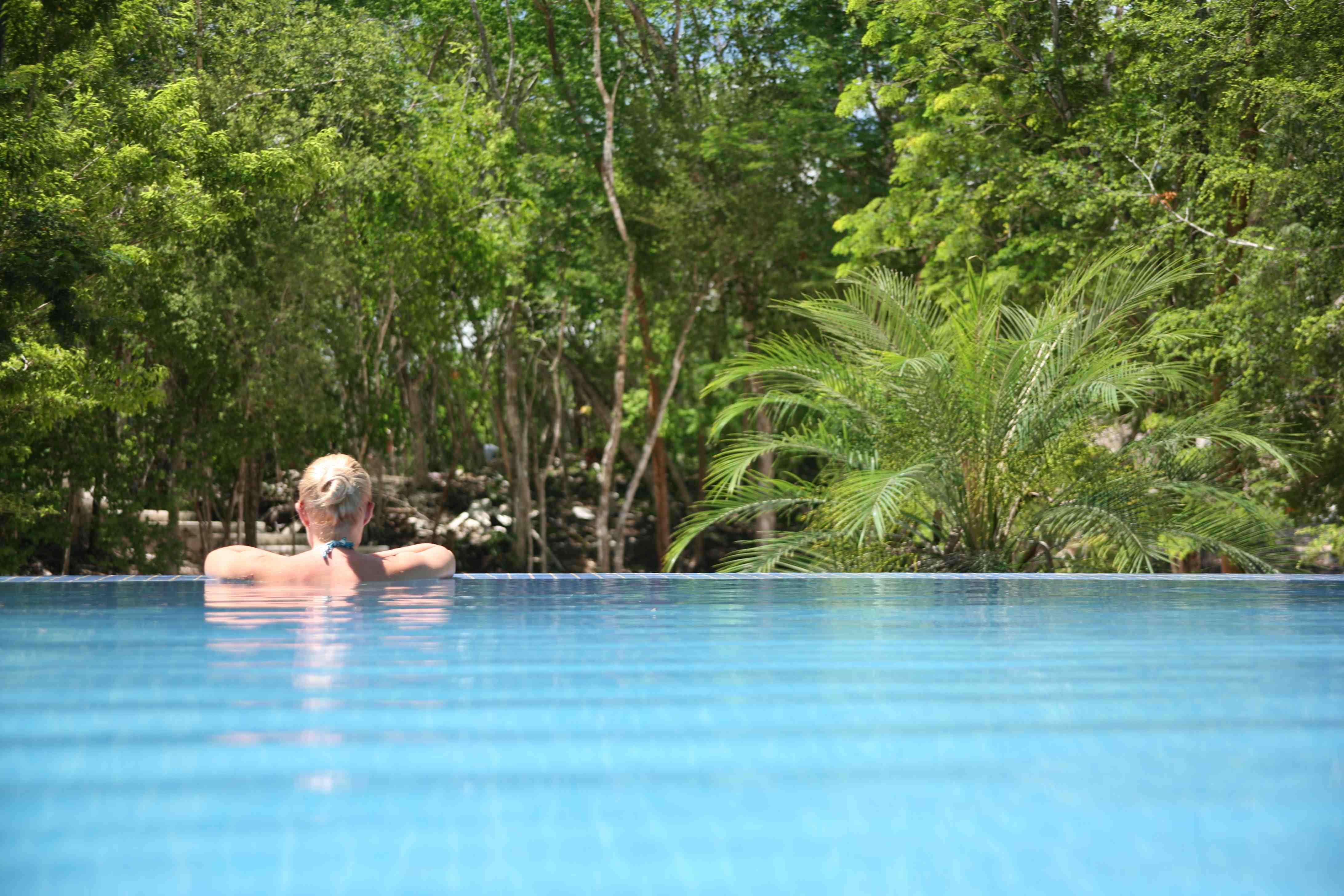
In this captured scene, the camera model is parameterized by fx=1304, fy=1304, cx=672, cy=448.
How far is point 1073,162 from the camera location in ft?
42.7

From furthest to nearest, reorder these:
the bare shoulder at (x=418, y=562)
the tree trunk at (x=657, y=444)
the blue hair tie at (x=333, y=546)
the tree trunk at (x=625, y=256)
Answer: the tree trunk at (x=657, y=444), the tree trunk at (x=625, y=256), the bare shoulder at (x=418, y=562), the blue hair tie at (x=333, y=546)

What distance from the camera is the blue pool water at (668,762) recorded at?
132 cm

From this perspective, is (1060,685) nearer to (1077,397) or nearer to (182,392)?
(1077,397)

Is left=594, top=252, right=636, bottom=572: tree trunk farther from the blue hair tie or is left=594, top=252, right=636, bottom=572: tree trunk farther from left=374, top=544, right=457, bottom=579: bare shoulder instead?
the blue hair tie

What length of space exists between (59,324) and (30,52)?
2580 millimetres

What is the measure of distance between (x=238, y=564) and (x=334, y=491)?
1008 mm

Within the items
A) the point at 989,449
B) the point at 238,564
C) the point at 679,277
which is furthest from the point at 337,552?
the point at 679,277

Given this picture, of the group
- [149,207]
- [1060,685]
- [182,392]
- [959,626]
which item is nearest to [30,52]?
[149,207]

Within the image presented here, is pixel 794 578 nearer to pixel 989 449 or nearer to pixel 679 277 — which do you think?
pixel 989 449

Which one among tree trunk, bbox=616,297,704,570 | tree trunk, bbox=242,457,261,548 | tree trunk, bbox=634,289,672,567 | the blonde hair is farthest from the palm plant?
tree trunk, bbox=634,289,672,567

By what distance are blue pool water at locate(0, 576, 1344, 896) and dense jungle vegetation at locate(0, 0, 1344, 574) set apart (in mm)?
4682

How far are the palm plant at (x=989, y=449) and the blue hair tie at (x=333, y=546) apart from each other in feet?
13.4

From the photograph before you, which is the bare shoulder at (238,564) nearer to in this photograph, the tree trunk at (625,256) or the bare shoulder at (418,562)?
the bare shoulder at (418,562)

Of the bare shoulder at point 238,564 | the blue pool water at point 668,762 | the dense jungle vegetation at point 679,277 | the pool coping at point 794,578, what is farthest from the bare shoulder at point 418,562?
the dense jungle vegetation at point 679,277
